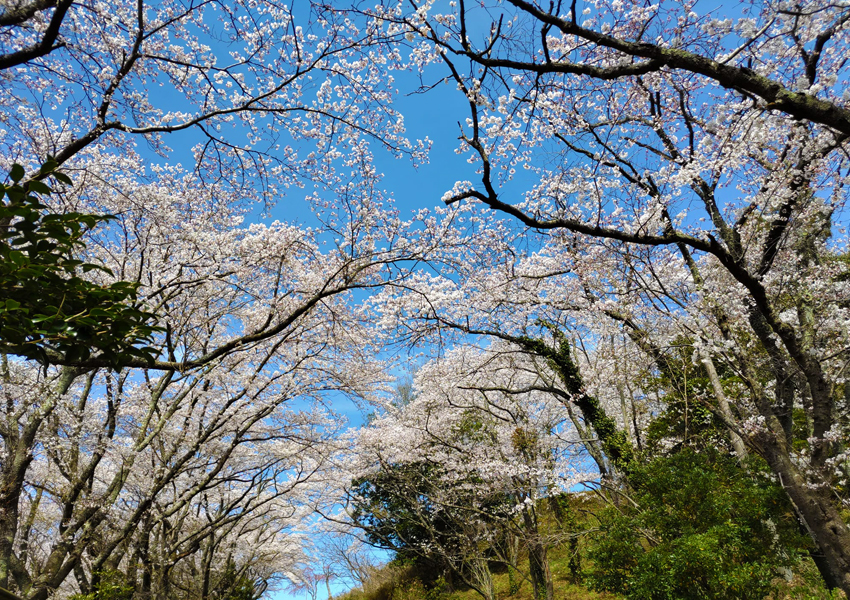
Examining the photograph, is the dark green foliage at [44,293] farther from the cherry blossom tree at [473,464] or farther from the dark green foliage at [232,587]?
the dark green foliage at [232,587]

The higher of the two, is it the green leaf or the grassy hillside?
the green leaf

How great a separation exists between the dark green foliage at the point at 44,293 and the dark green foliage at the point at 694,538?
18.0 ft

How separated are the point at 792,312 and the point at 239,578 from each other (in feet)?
54.1

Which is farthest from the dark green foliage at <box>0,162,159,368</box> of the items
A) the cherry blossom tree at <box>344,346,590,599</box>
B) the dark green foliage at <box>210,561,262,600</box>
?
the dark green foliage at <box>210,561,262,600</box>

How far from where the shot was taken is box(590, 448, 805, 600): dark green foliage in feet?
15.5

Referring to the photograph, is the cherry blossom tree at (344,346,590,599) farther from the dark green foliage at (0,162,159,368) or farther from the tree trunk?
the dark green foliage at (0,162,159,368)

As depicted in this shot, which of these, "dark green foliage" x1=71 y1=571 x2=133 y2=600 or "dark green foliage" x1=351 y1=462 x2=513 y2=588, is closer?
"dark green foliage" x1=71 y1=571 x2=133 y2=600

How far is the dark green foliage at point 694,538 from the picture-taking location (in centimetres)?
472

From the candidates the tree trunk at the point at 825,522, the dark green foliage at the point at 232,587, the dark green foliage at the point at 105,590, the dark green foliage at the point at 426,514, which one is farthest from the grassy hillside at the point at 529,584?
the dark green foliage at the point at 105,590

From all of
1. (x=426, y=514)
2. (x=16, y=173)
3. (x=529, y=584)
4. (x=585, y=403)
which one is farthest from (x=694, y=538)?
(x=426, y=514)

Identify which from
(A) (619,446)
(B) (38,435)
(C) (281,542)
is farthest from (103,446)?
(C) (281,542)

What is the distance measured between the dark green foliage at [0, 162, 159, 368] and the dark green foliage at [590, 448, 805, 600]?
5472 millimetres

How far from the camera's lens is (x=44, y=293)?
5.58ft

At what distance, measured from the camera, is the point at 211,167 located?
5105 mm
